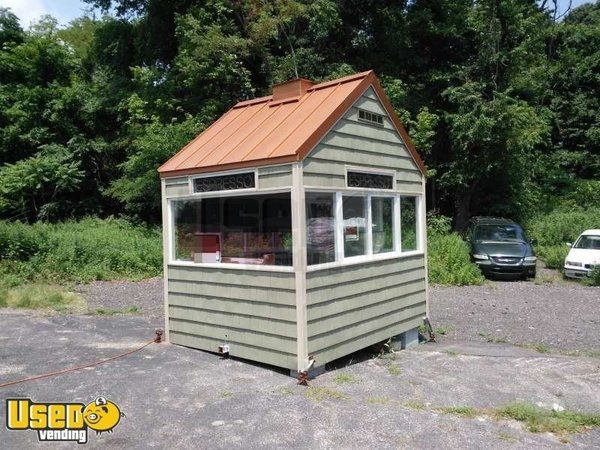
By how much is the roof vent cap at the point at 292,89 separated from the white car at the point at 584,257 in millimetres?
10688

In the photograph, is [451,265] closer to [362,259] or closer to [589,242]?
[589,242]

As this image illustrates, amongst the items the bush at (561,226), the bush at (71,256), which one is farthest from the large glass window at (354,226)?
the bush at (561,226)

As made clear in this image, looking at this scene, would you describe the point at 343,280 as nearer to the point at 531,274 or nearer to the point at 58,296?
the point at 58,296

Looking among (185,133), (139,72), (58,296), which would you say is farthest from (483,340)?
(139,72)

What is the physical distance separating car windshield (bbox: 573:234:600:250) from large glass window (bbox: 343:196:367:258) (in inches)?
445

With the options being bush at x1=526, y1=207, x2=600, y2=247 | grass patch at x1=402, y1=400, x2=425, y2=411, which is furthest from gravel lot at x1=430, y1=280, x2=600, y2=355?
bush at x1=526, y1=207, x2=600, y2=247

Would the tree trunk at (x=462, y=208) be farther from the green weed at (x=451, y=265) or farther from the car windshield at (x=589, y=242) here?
the green weed at (x=451, y=265)

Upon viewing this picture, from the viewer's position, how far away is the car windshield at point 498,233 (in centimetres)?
1560

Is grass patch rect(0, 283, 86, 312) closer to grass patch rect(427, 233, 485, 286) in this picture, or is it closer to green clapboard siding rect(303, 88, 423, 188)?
green clapboard siding rect(303, 88, 423, 188)

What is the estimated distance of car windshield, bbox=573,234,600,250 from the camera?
15.2 m

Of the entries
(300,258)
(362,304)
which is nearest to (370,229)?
(362,304)

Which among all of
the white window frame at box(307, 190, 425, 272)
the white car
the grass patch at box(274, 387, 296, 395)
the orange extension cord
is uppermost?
the white window frame at box(307, 190, 425, 272)

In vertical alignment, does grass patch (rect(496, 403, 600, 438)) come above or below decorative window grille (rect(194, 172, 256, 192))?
below

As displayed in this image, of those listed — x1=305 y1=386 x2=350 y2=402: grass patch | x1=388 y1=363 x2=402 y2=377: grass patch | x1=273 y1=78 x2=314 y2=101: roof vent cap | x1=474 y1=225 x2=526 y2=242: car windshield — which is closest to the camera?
x1=305 y1=386 x2=350 y2=402: grass patch
